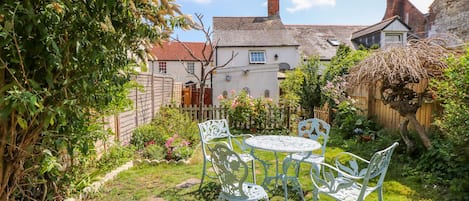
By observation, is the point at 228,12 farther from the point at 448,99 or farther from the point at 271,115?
the point at 448,99

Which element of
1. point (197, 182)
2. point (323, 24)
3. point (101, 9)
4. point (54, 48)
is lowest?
point (197, 182)

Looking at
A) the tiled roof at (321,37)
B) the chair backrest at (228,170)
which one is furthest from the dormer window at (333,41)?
the chair backrest at (228,170)

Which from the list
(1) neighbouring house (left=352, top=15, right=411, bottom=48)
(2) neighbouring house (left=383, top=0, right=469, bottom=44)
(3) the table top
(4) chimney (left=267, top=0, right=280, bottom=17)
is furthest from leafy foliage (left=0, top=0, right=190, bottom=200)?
(4) chimney (left=267, top=0, right=280, bottom=17)

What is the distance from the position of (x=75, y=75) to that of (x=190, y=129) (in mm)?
4662

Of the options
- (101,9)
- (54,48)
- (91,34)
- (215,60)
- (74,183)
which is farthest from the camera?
(215,60)

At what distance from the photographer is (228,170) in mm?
2373

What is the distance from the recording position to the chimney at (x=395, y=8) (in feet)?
52.5

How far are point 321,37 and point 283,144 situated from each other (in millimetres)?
15643

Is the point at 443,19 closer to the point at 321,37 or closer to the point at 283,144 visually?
the point at 321,37

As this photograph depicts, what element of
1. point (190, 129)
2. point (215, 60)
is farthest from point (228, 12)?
point (190, 129)

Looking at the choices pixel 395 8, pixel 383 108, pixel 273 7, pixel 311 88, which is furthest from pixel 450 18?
pixel 273 7

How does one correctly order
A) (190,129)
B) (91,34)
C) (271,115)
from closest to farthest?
(91,34) < (190,129) < (271,115)

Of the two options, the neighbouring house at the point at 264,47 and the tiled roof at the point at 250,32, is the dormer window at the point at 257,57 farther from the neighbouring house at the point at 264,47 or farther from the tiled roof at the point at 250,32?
the tiled roof at the point at 250,32

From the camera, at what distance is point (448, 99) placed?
146 inches
